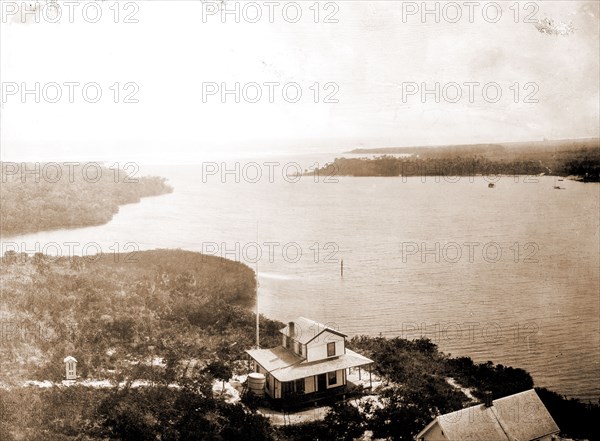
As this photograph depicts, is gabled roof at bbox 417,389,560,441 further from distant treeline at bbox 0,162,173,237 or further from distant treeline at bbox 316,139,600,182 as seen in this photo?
distant treeline at bbox 0,162,173,237

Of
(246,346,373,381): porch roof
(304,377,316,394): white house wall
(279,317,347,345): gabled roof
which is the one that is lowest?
(304,377,316,394): white house wall

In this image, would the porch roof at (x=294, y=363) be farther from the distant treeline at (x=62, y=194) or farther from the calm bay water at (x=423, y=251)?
the distant treeline at (x=62, y=194)

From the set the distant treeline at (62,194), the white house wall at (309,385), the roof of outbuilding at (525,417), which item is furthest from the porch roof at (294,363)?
the distant treeline at (62,194)

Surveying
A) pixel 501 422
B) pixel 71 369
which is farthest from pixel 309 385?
pixel 71 369

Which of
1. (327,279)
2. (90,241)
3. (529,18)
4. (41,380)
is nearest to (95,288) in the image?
(90,241)

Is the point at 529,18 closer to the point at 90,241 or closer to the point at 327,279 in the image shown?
the point at 327,279

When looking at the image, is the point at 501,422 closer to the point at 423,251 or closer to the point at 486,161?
the point at 423,251

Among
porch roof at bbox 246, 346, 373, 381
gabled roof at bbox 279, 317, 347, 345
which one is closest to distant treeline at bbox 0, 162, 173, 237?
gabled roof at bbox 279, 317, 347, 345
